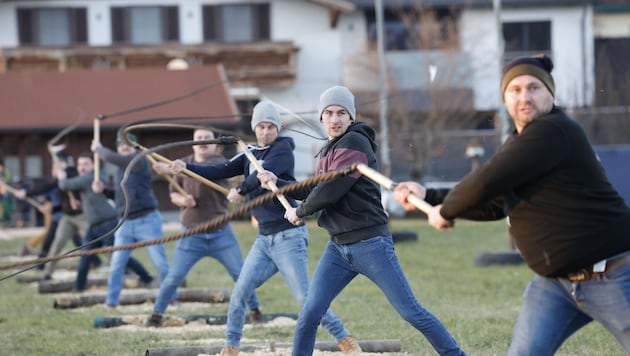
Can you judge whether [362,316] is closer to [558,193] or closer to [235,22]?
[558,193]

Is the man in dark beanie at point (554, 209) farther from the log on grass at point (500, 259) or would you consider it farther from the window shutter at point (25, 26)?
the window shutter at point (25, 26)

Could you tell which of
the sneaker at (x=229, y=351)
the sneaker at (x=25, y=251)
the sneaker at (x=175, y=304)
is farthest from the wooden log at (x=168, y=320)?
the sneaker at (x=25, y=251)

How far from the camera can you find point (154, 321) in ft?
38.1

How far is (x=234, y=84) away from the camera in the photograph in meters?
39.4

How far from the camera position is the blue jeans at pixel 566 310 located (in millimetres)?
5473

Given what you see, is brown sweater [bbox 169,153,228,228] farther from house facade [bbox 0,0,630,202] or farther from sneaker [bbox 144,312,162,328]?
house facade [bbox 0,0,630,202]

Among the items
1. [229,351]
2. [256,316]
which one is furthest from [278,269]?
[256,316]

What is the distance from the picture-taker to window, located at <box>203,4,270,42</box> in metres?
41.2

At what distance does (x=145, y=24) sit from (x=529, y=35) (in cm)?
1369

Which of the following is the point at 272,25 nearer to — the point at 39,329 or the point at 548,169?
the point at 39,329

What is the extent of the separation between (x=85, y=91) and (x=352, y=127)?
26.7 m

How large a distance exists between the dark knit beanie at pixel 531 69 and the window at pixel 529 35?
120ft

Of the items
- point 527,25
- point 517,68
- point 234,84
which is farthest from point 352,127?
point 527,25

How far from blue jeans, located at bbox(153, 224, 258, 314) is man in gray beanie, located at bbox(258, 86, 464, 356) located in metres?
3.47
